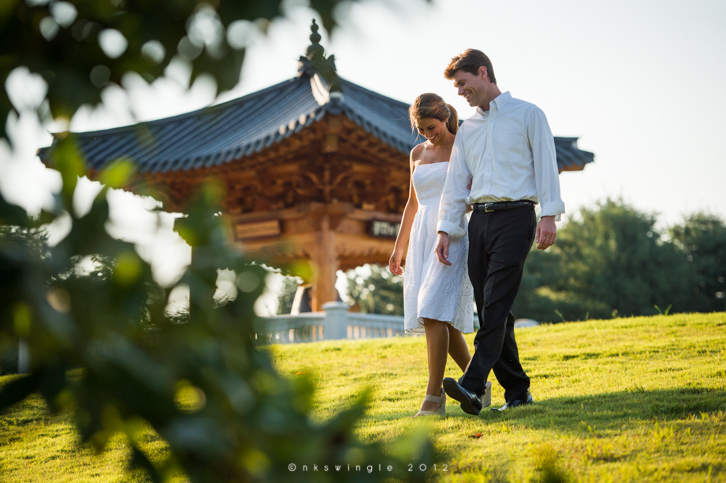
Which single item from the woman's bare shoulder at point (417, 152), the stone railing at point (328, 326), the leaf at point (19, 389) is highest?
the woman's bare shoulder at point (417, 152)

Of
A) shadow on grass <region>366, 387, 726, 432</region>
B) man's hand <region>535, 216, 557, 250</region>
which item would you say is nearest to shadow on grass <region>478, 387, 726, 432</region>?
shadow on grass <region>366, 387, 726, 432</region>

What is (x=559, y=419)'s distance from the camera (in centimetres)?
329

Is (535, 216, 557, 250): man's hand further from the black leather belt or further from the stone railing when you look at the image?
the stone railing

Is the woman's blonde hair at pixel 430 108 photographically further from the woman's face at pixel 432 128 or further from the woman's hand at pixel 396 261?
the woman's hand at pixel 396 261

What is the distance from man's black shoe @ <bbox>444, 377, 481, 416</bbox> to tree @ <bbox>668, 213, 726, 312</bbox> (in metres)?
29.8

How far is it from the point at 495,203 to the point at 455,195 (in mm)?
302

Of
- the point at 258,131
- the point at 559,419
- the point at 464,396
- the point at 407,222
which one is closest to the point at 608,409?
the point at 559,419

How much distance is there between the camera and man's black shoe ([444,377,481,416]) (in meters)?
3.32

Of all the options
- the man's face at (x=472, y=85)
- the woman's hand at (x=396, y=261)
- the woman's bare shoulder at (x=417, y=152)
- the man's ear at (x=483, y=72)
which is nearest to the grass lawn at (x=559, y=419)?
the woman's hand at (x=396, y=261)

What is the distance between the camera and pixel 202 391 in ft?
2.33

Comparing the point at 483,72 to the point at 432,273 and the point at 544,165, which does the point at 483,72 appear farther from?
the point at 432,273

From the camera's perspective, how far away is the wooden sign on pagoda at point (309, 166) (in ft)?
28.3

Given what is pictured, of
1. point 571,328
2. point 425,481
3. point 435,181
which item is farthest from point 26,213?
point 571,328

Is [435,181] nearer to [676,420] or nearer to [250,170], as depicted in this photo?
[676,420]
